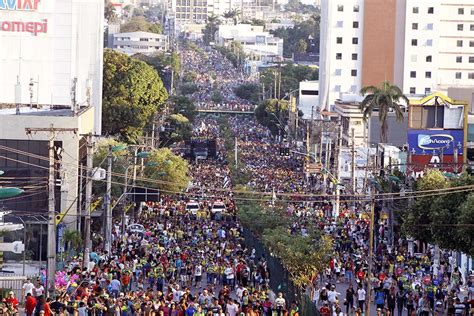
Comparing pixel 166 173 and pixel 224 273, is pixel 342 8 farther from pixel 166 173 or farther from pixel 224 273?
pixel 224 273

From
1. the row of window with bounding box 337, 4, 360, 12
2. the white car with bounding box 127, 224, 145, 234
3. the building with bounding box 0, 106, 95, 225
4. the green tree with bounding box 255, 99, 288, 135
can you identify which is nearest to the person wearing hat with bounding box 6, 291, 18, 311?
the building with bounding box 0, 106, 95, 225

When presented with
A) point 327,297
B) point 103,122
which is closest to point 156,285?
point 327,297

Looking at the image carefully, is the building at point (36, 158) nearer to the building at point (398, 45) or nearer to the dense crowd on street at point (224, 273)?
the dense crowd on street at point (224, 273)

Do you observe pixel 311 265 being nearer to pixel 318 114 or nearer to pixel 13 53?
pixel 13 53

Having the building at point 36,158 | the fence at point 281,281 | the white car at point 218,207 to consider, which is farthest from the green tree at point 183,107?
the fence at point 281,281

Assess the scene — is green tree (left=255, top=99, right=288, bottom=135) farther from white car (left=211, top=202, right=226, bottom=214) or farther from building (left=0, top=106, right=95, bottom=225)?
building (left=0, top=106, right=95, bottom=225)

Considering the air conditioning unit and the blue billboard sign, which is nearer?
the air conditioning unit
